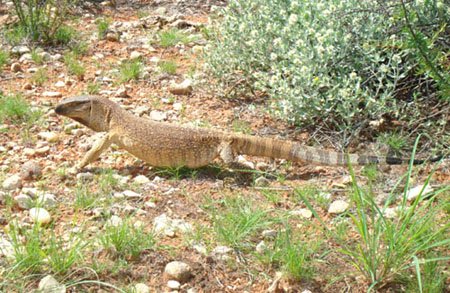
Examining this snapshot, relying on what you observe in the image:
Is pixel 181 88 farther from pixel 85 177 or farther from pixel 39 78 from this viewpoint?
pixel 85 177

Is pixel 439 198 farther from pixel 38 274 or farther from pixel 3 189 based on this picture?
pixel 3 189

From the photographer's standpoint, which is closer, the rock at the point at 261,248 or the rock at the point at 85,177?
the rock at the point at 261,248

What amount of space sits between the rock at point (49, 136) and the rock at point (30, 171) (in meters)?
0.72

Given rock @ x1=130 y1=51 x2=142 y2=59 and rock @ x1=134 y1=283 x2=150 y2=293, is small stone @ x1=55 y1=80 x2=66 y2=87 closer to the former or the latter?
rock @ x1=130 y1=51 x2=142 y2=59

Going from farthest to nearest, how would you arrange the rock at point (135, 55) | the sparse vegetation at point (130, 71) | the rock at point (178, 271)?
the rock at point (135, 55) → the sparse vegetation at point (130, 71) → the rock at point (178, 271)

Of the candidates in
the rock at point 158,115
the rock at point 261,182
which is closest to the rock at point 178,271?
the rock at point 261,182

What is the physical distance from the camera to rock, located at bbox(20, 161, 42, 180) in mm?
5340

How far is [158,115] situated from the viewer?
675 cm

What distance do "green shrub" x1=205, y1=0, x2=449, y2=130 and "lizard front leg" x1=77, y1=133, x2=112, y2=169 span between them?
65.0 inches

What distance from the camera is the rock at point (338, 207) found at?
488 cm

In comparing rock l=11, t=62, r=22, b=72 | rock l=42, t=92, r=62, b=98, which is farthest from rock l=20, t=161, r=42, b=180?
rock l=11, t=62, r=22, b=72

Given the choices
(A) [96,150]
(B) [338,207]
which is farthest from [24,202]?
(B) [338,207]

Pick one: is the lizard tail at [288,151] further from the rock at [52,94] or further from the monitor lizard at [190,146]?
the rock at [52,94]

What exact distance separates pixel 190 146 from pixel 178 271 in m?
1.67
